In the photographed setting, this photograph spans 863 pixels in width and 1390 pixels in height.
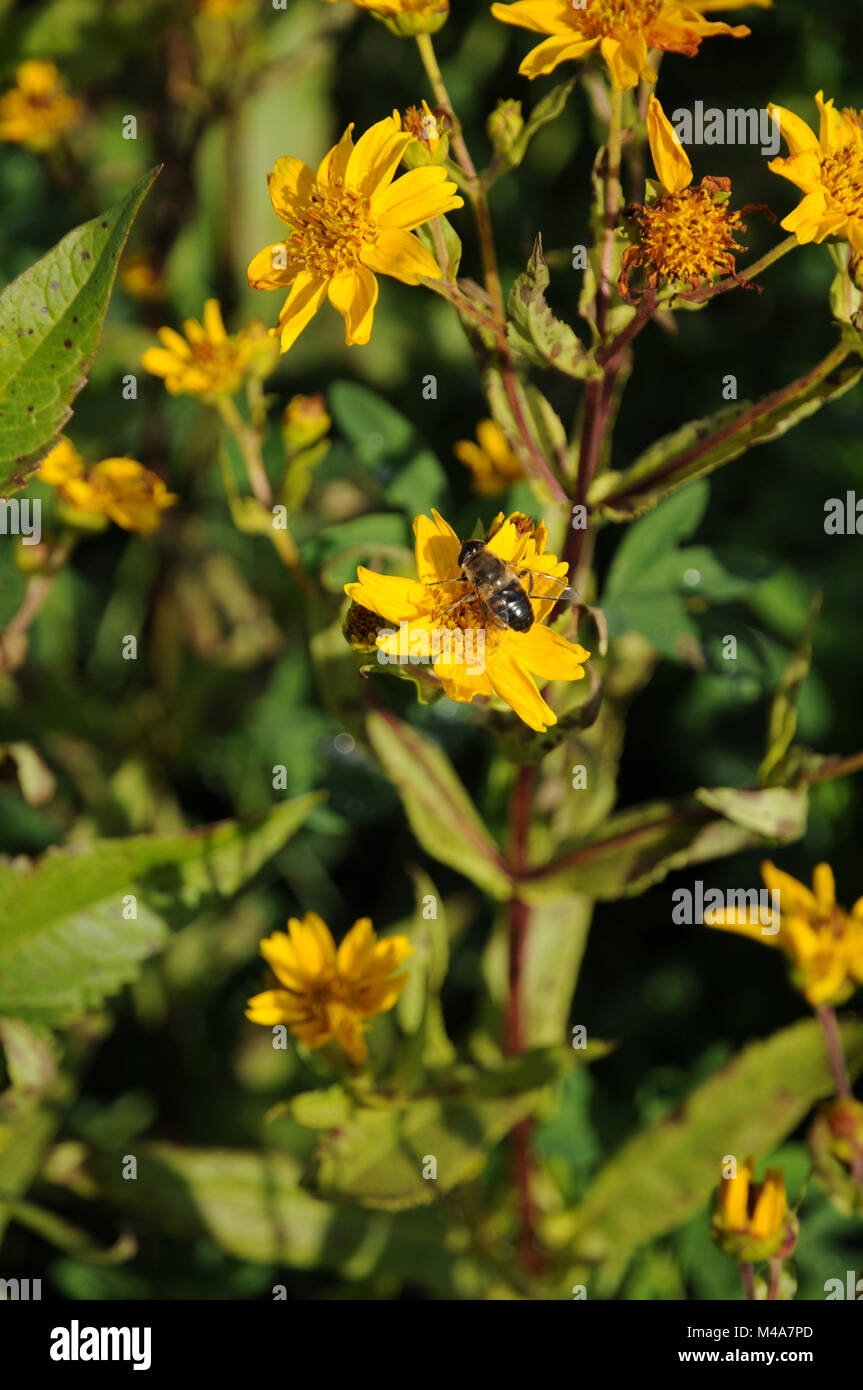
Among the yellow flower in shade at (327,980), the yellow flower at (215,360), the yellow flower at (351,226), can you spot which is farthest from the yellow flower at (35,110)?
the yellow flower in shade at (327,980)

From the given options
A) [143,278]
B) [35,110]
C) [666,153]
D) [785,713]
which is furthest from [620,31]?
[35,110]

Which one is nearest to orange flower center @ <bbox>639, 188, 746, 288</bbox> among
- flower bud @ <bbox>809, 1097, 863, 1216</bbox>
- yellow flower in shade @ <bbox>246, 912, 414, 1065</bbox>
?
yellow flower in shade @ <bbox>246, 912, 414, 1065</bbox>

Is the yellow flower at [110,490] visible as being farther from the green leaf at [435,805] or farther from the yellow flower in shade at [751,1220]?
the yellow flower in shade at [751,1220]

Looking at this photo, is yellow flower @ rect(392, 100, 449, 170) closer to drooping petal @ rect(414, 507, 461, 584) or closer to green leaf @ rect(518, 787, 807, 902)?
drooping petal @ rect(414, 507, 461, 584)

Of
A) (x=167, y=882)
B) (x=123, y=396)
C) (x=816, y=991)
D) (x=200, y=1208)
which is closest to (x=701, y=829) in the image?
(x=816, y=991)

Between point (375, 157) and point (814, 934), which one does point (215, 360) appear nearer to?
point (375, 157)

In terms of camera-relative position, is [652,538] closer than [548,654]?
No
